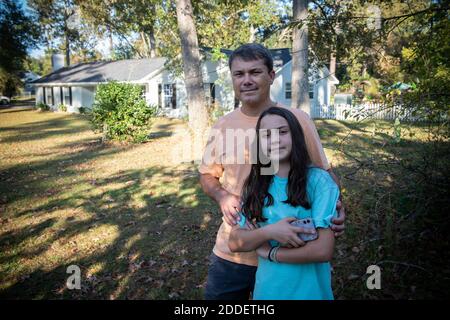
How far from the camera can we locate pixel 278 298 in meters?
1.93

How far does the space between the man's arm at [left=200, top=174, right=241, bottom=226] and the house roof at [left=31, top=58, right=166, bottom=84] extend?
92.3 ft

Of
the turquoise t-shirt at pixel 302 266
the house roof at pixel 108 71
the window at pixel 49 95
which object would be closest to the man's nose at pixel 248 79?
the turquoise t-shirt at pixel 302 266

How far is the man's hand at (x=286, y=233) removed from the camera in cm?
178

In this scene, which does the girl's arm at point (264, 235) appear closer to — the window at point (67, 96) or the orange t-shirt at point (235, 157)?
the orange t-shirt at point (235, 157)

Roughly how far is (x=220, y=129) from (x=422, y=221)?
10.6ft

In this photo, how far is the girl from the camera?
182 centimetres

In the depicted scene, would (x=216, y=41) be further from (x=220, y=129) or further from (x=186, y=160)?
(x=220, y=129)

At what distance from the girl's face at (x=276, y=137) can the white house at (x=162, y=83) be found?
19208 mm

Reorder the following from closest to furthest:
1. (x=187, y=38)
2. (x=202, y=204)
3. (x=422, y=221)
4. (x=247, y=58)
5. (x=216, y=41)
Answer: (x=247, y=58), (x=422, y=221), (x=202, y=204), (x=187, y=38), (x=216, y=41)

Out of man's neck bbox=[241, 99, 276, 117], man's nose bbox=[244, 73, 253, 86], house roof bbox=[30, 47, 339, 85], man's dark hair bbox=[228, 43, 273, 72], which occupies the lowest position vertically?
man's neck bbox=[241, 99, 276, 117]

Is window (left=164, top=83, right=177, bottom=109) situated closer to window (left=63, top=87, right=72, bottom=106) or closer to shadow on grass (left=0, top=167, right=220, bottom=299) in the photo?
window (left=63, top=87, right=72, bottom=106)

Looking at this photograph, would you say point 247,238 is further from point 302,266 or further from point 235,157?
point 235,157

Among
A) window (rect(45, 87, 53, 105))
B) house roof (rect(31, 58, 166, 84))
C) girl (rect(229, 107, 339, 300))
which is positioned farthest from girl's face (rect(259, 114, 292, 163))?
window (rect(45, 87, 53, 105))

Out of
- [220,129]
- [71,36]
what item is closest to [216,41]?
[220,129]
